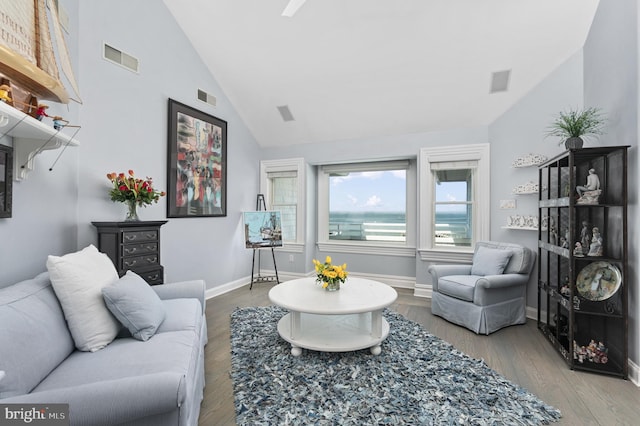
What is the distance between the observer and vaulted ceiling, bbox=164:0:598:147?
2957 mm

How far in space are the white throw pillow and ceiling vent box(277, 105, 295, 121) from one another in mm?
3539

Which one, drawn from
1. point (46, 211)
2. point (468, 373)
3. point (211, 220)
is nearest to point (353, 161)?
point (211, 220)

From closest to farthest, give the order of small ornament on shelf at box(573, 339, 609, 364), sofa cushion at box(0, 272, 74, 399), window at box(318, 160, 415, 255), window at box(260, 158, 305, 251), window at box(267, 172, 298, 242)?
1. sofa cushion at box(0, 272, 74, 399)
2. small ornament on shelf at box(573, 339, 609, 364)
3. window at box(318, 160, 415, 255)
4. window at box(260, 158, 305, 251)
5. window at box(267, 172, 298, 242)

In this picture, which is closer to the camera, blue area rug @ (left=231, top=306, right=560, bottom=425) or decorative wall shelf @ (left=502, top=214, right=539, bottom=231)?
blue area rug @ (left=231, top=306, right=560, bottom=425)

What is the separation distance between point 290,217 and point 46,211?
11.3 feet

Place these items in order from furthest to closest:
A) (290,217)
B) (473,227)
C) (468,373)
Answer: (290,217)
(473,227)
(468,373)

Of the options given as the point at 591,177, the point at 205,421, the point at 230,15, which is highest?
the point at 230,15

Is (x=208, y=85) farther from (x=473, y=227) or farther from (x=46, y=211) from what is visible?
(x=473, y=227)

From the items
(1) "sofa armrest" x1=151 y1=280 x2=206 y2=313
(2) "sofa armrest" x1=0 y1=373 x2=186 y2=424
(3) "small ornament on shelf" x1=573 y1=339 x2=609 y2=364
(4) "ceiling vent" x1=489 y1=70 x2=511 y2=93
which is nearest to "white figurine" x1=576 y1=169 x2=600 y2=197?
(3) "small ornament on shelf" x1=573 y1=339 x2=609 y2=364

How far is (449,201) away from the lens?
4301mm

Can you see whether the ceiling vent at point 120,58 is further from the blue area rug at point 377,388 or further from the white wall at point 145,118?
the blue area rug at point 377,388

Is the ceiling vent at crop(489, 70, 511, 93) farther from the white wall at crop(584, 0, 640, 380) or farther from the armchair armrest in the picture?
the armchair armrest

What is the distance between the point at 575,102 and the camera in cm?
298

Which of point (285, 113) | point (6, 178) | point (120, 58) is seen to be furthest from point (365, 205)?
point (6, 178)
